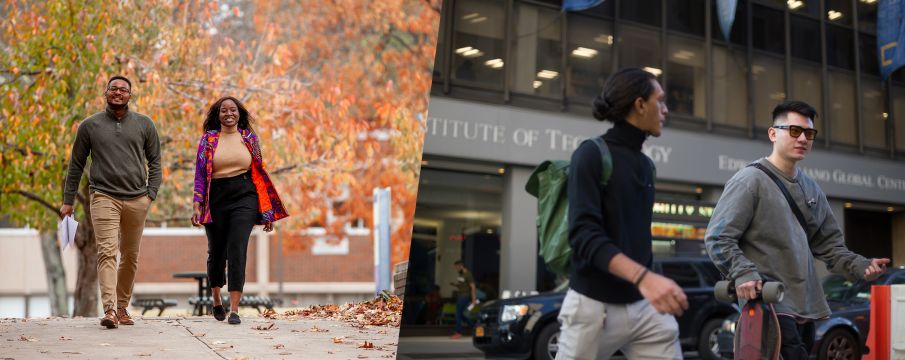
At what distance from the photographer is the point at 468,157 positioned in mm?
11219

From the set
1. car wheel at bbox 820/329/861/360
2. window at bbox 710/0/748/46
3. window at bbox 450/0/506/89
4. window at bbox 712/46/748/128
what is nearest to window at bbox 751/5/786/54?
window at bbox 710/0/748/46

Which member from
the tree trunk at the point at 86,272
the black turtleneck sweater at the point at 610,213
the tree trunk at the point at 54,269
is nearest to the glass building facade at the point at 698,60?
the tree trunk at the point at 86,272

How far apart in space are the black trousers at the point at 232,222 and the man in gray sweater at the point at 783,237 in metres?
4.16

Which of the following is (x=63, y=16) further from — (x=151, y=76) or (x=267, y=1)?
(x=267, y=1)

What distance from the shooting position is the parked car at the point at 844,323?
10234 millimetres

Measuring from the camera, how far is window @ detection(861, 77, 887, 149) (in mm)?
10562

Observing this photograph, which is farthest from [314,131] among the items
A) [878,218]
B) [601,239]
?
[601,239]

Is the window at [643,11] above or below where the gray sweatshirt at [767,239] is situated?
above

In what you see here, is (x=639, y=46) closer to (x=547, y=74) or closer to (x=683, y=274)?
(x=547, y=74)

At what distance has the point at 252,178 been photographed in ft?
27.1

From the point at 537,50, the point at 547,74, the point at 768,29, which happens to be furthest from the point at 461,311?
the point at 768,29

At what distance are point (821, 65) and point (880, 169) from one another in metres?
1.27

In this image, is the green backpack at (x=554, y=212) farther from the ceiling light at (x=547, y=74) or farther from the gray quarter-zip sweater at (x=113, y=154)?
the ceiling light at (x=547, y=74)

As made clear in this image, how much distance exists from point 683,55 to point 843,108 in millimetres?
3037
